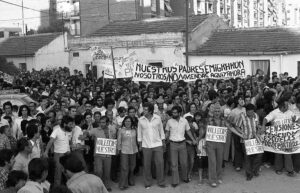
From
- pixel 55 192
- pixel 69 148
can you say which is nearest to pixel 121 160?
pixel 69 148

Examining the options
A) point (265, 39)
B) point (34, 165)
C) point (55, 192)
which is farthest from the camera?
point (265, 39)

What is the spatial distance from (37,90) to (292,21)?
77154mm

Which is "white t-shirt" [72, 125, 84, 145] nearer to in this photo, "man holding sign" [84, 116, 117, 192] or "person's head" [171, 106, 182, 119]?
"man holding sign" [84, 116, 117, 192]

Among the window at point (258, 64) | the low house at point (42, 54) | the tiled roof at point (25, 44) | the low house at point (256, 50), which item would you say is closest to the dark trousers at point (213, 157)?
the low house at point (256, 50)

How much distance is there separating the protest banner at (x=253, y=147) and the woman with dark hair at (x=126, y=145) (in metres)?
2.23

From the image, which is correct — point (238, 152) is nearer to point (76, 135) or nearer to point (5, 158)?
point (76, 135)

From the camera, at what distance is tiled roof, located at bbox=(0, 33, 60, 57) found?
3234 centimetres

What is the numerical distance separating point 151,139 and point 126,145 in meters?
0.50

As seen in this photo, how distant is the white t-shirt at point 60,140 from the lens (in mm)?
7844

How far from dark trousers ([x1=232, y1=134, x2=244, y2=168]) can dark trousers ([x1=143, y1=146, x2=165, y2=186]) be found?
67.9 inches

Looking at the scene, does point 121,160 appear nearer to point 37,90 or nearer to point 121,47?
point 37,90

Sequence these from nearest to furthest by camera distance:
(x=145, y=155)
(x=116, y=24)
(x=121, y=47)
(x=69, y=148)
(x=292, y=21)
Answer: (x=69, y=148), (x=145, y=155), (x=121, y=47), (x=116, y=24), (x=292, y=21)

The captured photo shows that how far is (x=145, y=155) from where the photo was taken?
8555 mm

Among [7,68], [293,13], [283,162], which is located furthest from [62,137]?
[293,13]
